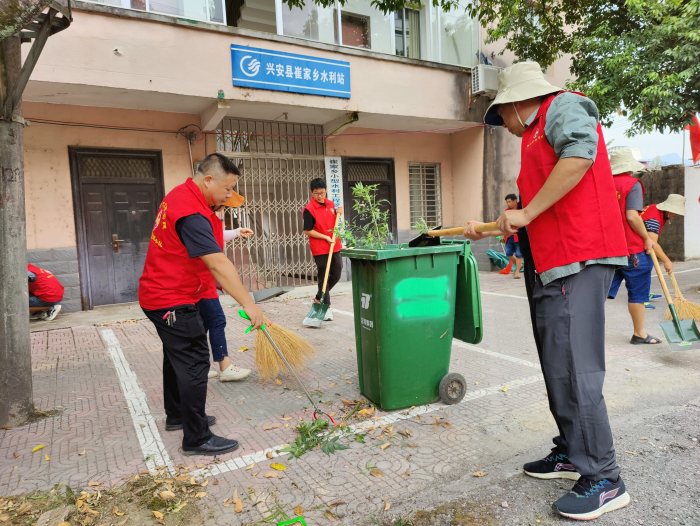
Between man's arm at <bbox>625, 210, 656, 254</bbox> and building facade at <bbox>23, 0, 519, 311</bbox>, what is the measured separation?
18.8ft

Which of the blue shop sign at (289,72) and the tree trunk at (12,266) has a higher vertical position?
the blue shop sign at (289,72)

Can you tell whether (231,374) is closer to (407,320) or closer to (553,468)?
(407,320)

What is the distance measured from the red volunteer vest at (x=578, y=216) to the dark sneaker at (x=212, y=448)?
2128 millimetres

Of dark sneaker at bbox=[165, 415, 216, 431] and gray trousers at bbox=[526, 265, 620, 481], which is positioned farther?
dark sneaker at bbox=[165, 415, 216, 431]

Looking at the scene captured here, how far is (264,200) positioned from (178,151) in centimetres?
186

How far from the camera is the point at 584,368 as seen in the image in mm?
2148

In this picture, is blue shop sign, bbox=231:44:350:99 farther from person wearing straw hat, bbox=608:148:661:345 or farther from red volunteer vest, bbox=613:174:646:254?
red volunteer vest, bbox=613:174:646:254

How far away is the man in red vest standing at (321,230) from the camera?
593 centimetres

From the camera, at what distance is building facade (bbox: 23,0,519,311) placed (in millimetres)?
7176

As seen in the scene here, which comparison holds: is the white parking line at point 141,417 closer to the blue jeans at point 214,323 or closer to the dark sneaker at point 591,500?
the blue jeans at point 214,323

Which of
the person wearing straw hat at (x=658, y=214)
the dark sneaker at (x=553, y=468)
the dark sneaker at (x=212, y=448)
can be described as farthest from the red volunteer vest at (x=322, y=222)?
the dark sneaker at (x=553, y=468)

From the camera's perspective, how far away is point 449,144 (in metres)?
12.1

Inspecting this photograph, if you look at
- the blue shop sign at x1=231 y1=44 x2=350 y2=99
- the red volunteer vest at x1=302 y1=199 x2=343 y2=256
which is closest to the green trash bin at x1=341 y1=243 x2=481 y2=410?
the red volunteer vest at x1=302 y1=199 x2=343 y2=256

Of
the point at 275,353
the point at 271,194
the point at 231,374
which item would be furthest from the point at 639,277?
the point at 271,194
